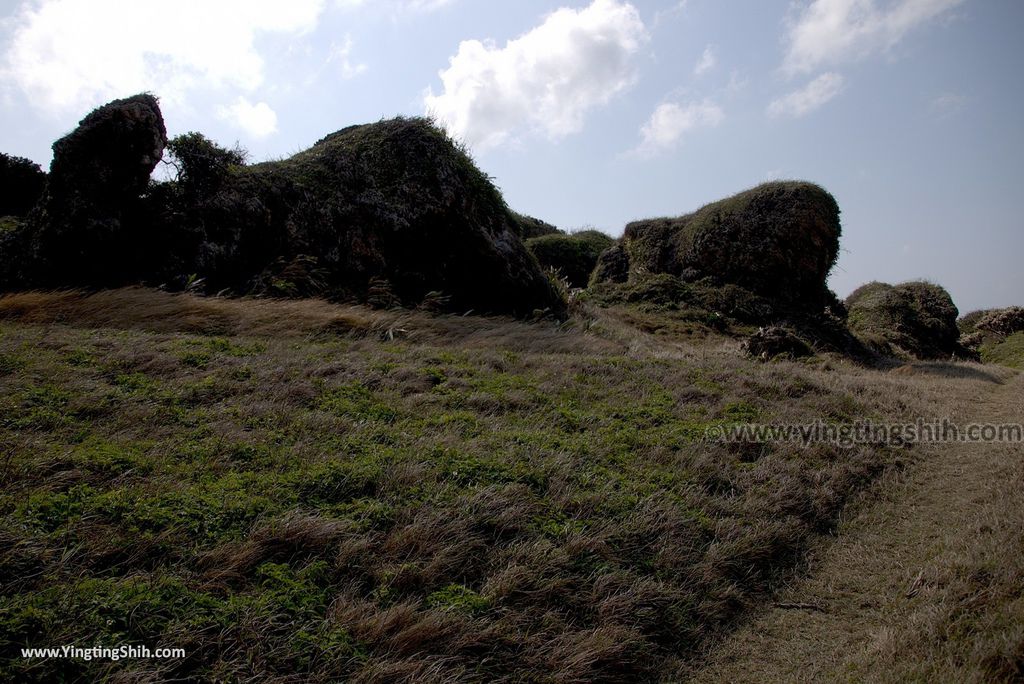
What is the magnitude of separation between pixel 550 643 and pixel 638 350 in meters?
7.68

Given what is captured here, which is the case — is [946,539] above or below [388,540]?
below

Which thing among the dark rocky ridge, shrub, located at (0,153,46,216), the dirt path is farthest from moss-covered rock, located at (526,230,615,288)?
the dirt path

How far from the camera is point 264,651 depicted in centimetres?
288

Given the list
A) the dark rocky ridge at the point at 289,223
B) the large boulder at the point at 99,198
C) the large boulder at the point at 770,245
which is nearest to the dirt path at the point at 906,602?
the dark rocky ridge at the point at 289,223

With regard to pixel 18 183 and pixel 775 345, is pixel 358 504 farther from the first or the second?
pixel 18 183

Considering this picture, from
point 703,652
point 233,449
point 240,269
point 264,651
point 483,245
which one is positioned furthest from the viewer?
point 483,245

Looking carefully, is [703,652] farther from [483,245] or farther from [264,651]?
[483,245]

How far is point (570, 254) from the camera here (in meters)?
25.1

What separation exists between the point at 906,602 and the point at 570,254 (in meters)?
Result: 21.7

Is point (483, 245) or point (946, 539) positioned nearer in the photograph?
point (946, 539)

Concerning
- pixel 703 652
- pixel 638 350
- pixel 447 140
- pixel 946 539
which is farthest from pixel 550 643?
pixel 447 140

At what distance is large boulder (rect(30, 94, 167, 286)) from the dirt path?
8711 mm

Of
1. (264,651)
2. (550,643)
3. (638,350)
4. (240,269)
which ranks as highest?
(240,269)

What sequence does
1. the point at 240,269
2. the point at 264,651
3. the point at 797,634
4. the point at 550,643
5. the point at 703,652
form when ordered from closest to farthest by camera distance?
the point at 264,651 → the point at 550,643 → the point at 703,652 → the point at 797,634 → the point at 240,269
